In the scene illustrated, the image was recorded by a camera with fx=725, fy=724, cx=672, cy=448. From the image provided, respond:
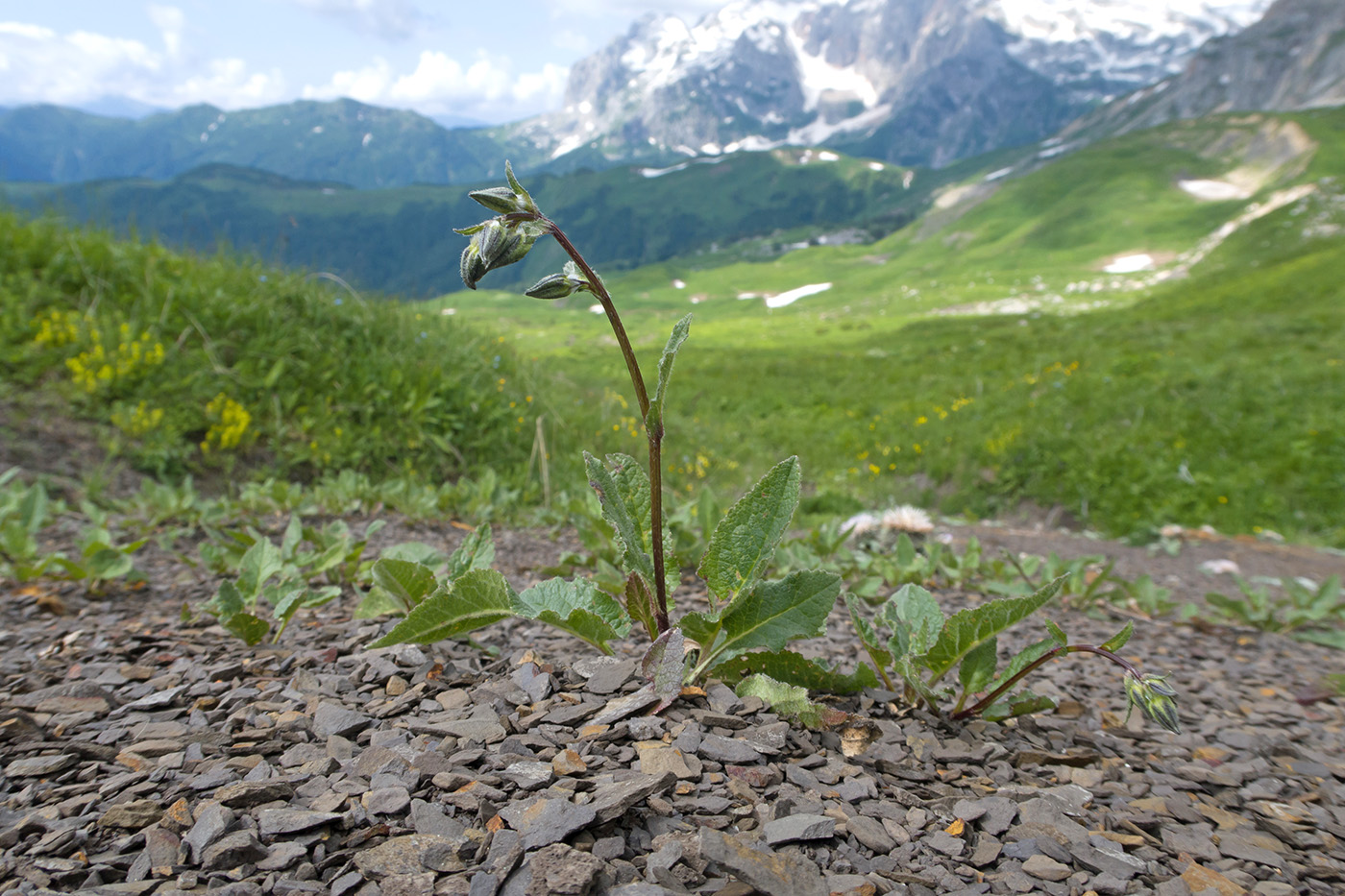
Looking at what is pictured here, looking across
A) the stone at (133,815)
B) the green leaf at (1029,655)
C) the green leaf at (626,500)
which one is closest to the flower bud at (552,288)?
the green leaf at (626,500)

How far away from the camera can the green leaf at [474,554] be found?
229cm

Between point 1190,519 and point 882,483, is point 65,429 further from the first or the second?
point 1190,519

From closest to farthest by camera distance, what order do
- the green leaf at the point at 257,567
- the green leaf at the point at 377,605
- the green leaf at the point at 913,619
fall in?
1. the green leaf at the point at 913,619
2. the green leaf at the point at 377,605
3. the green leaf at the point at 257,567

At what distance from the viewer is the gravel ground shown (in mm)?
1203

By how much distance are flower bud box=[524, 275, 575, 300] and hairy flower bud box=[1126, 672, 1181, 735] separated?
59.9 inches

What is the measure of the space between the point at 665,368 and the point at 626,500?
59 centimetres

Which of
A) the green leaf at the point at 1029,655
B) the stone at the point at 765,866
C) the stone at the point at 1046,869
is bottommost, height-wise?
the stone at the point at 1046,869

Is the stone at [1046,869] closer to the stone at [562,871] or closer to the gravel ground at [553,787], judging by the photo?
the gravel ground at [553,787]

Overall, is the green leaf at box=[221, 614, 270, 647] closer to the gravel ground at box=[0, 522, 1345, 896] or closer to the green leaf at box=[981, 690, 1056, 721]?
the gravel ground at box=[0, 522, 1345, 896]

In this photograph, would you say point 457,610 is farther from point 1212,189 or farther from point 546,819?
point 1212,189

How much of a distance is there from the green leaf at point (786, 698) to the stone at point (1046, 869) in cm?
51

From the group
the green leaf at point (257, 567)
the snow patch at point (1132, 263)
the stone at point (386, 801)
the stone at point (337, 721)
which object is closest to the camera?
the stone at point (386, 801)

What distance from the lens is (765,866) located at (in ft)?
3.98

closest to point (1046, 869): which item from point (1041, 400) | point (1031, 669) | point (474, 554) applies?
point (1031, 669)
